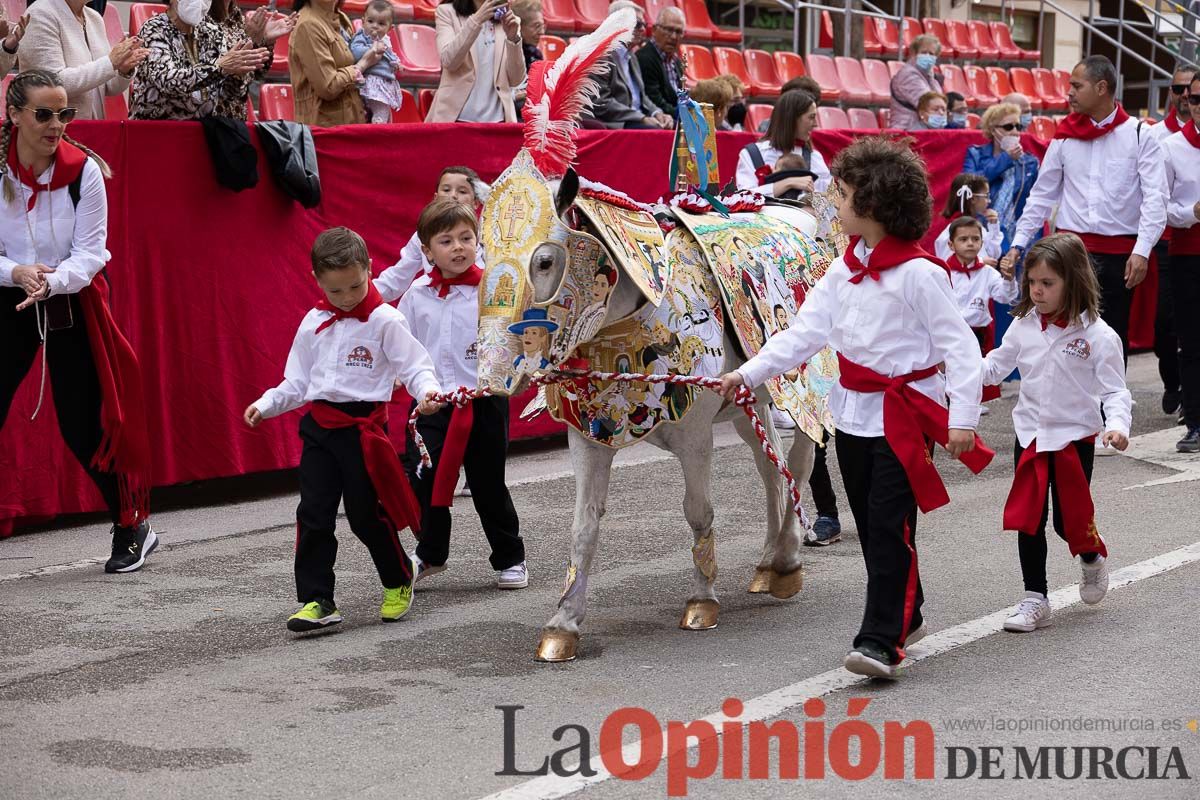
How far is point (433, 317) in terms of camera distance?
7090 mm

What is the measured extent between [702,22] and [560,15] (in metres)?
2.99

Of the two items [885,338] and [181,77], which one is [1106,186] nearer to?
[885,338]

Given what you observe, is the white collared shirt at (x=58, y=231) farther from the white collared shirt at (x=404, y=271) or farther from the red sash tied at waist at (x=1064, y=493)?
the red sash tied at waist at (x=1064, y=493)

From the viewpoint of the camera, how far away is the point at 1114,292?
994cm

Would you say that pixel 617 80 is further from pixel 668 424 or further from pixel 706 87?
pixel 668 424

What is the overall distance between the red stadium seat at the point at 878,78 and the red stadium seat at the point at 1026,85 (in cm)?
314

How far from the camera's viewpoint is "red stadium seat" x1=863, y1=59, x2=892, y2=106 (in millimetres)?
19922

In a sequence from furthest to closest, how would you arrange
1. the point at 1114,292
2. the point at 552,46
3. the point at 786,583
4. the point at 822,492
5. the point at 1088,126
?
the point at 552,46, the point at 1088,126, the point at 1114,292, the point at 822,492, the point at 786,583

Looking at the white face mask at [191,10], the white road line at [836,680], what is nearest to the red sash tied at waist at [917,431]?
the white road line at [836,680]

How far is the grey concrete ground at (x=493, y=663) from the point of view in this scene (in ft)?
14.8

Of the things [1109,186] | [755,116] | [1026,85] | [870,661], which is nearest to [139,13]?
[755,116]

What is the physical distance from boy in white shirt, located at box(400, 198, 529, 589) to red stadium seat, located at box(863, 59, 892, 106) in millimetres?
13744

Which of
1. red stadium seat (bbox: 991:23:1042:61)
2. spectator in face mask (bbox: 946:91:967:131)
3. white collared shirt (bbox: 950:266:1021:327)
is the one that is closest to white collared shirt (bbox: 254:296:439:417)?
white collared shirt (bbox: 950:266:1021:327)

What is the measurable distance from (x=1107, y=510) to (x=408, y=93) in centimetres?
638
